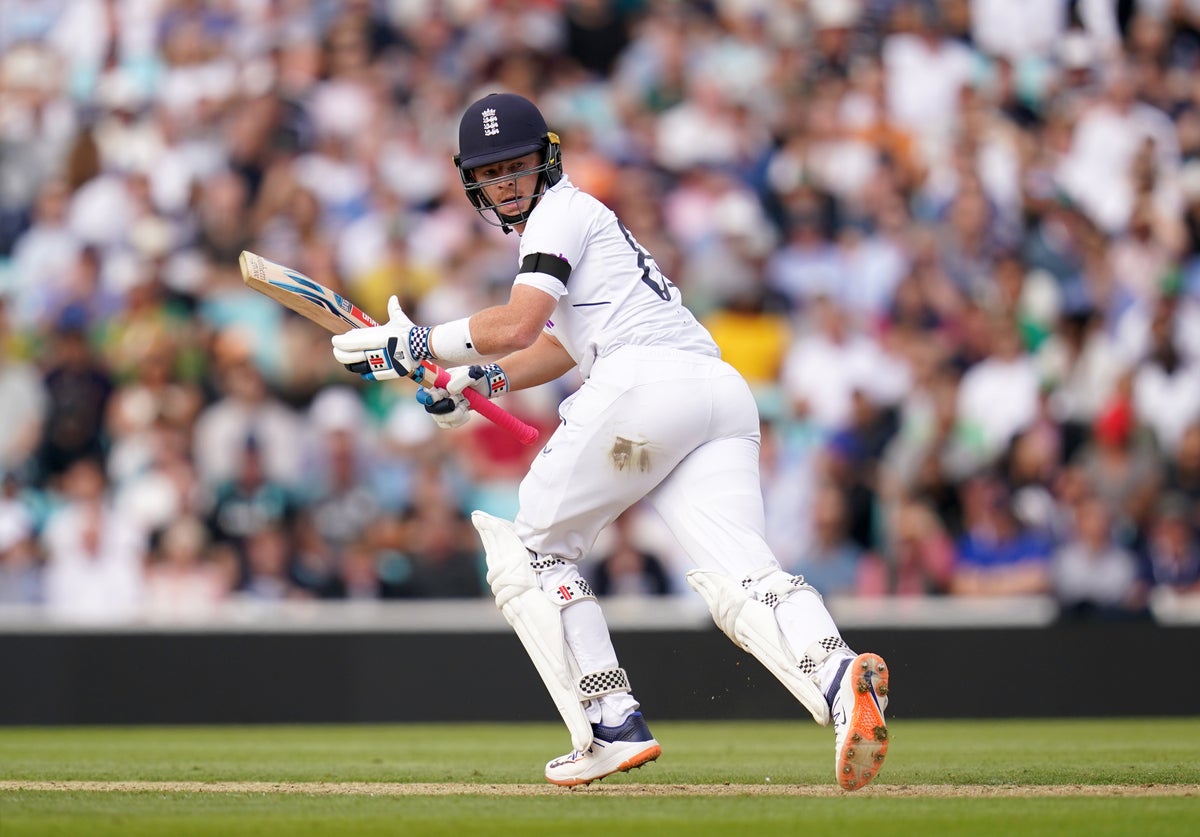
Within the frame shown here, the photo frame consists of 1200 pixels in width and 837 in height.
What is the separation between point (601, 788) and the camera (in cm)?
647

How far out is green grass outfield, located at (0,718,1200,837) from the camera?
16.9 ft

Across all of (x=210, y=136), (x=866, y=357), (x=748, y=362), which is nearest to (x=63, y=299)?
(x=210, y=136)

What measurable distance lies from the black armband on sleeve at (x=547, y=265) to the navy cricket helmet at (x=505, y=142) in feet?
1.39

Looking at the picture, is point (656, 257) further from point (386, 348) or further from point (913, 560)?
point (386, 348)

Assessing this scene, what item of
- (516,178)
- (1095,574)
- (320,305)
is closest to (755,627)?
(516,178)

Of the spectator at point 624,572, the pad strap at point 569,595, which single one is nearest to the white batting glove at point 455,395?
the pad strap at point 569,595

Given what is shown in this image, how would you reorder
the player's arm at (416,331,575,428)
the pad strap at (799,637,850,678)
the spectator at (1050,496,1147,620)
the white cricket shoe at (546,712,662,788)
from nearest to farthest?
the pad strap at (799,637,850,678) → the white cricket shoe at (546,712,662,788) → the player's arm at (416,331,575,428) → the spectator at (1050,496,1147,620)

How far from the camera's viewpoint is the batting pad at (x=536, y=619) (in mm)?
6273

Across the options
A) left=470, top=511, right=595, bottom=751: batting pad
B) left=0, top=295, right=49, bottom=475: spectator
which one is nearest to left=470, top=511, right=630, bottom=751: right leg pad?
left=470, top=511, right=595, bottom=751: batting pad

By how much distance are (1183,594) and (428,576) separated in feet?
16.2

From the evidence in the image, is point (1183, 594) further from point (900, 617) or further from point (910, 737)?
point (910, 737)

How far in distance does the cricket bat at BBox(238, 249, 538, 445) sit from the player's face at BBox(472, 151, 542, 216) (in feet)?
2.14

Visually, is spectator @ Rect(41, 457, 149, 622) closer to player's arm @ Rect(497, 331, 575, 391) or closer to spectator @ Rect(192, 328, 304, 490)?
spectator @ Rect(192, 328, 304, 490)

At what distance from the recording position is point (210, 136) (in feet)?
48.9
